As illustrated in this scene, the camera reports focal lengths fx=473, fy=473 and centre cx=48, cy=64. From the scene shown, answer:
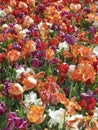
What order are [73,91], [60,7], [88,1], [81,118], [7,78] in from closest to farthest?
[81,118], [73,91], [7,78], [60,7], [88,1]

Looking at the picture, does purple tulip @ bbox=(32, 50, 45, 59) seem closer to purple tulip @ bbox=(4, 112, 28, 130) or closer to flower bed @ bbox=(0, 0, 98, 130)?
flower bed @ bbox=(0, 0, 98, 130)

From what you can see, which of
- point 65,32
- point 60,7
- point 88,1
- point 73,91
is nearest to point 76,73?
point 73,91

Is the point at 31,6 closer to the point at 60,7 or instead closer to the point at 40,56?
the point at 60,7

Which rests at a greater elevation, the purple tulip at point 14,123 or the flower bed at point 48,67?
the flower bed at point 48,67

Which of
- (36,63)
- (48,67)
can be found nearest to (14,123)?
(36,63)

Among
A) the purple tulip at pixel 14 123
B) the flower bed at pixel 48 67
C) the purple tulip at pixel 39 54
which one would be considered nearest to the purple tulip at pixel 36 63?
the flower bed at pixel 48 67

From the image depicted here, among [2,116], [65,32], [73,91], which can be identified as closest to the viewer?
[2,116]

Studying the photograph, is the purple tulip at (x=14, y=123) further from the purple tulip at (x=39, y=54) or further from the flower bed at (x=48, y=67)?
the purple tulip at (x=39, y=54)

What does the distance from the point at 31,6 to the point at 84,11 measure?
620 mm

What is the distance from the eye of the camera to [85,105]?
2984 millimetres

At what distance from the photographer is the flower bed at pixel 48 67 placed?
289cm

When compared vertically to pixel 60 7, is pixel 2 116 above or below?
below

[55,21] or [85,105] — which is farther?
[55,21]

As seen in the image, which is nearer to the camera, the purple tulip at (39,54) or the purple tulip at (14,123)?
the purple tulip at (14,123)
